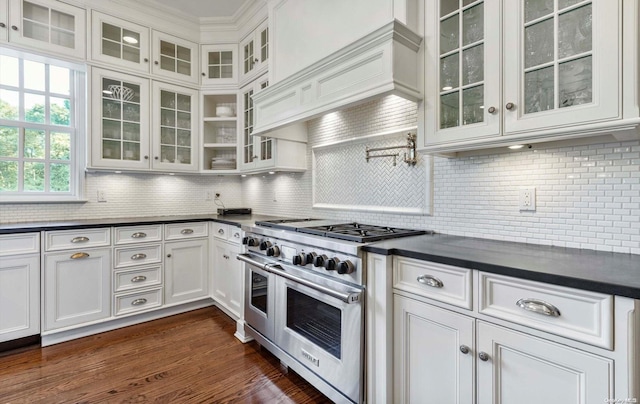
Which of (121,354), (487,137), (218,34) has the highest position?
(218,34)

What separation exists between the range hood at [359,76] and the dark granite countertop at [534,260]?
31.3 inches

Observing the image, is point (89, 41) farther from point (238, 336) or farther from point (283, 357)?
point (283, 357)

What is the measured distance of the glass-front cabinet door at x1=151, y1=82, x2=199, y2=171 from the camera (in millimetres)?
3223

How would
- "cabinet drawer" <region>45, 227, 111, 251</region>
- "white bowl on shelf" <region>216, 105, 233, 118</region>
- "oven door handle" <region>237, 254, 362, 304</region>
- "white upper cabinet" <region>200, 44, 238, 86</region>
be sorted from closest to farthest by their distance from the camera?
1. "oven door handle" <region>237, 254, 362, 304</region>
2. "cabinet drawer" <region>45, 227, 111, 251</region>
3. "white upper cabinet" <region>200, 44, 238, 86</region>
4. "white bowl on shelf" <region>216, 105, 233, 118</region>

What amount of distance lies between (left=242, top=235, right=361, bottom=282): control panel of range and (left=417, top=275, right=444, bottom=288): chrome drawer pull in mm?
316

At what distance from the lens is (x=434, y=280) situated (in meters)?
1.33

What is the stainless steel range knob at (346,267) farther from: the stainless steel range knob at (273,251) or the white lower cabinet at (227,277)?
the white lower cabinet at (227,277)

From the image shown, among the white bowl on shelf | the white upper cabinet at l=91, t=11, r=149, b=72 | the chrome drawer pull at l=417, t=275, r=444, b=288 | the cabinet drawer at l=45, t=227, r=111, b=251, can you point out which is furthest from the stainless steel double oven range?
the white upper cabinet at l=91, t=11, r=149, b=72

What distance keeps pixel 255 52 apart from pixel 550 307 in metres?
3.12

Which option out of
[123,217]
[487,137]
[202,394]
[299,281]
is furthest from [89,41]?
[487,137]

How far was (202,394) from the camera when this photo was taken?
187cm

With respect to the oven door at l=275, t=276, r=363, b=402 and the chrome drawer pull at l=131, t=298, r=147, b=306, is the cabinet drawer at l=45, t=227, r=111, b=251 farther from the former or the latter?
the oven door at l=275, t=276, r=363, b=402

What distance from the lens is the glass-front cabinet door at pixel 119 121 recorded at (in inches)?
114

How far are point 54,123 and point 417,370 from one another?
3684mm
